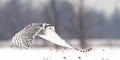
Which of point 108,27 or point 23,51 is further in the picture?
point 108,27

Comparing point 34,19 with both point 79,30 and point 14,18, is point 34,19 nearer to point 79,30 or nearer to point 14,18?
point 14,18

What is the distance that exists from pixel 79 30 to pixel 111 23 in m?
0.87

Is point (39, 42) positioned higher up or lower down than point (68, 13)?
lower down

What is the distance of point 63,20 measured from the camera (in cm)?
870

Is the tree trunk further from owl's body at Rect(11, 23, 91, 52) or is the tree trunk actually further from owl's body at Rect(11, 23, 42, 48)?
owl's body at Rect(11, 23, 42, 48)

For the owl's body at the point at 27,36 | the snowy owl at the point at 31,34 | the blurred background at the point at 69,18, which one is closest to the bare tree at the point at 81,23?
the blurred background at the point at 69,18

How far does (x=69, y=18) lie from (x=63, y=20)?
221 millimetres

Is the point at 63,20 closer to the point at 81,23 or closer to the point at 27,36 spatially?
the point at 81,23

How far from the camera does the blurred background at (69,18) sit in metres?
8.67

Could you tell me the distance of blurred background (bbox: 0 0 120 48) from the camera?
8.67 m

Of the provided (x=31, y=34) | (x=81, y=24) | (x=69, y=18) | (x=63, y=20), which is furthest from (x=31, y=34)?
(x=81, y=24)

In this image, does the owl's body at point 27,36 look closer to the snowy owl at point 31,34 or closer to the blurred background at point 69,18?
the snowy owl at point 31,34

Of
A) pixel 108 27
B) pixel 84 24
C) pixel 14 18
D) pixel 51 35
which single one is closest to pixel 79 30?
pixel 84 24

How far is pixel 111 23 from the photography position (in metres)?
8.81
